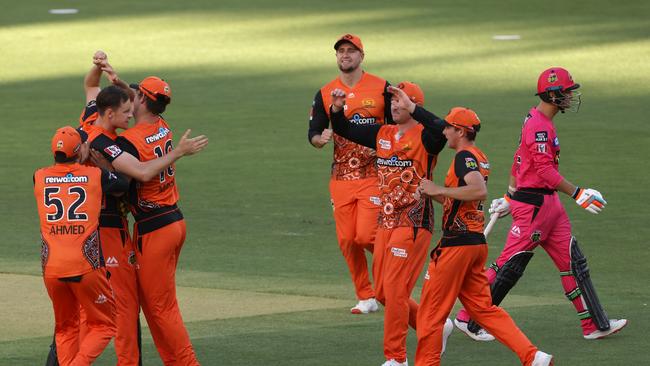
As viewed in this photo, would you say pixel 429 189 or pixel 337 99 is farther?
pixel 337 99

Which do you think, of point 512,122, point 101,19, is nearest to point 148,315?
point 512,122

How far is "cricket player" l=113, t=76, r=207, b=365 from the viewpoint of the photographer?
956cm

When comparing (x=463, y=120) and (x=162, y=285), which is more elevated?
(x=463, y=120)

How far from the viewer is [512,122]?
2241 centimetres

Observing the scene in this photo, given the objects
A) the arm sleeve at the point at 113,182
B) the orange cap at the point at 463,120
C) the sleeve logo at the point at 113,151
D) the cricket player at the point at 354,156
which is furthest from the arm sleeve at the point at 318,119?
the arm sleeve at the point at 113,182

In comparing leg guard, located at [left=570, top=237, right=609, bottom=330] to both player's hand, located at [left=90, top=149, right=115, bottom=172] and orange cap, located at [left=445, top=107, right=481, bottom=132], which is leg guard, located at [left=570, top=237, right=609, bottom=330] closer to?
orange cap, located at [left=445, top=107, right=481, bottom=132]

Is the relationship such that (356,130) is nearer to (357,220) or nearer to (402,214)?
(402,214)

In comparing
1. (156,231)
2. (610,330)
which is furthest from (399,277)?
(610,330)

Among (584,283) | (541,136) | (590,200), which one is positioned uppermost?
(541,136)

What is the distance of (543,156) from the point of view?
10906 millimetres

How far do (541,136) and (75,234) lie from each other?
3.94m

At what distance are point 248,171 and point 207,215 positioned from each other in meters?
2.73

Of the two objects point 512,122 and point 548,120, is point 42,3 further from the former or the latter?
point 548,120

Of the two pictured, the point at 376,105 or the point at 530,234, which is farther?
the point at 376,105
